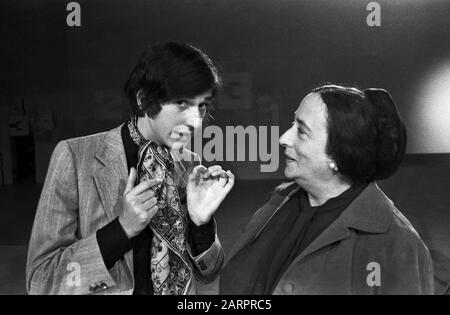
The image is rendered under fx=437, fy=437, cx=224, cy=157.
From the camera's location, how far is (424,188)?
209 centimetres

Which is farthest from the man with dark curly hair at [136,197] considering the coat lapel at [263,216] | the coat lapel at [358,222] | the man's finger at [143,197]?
the coat lapel at [358,222]

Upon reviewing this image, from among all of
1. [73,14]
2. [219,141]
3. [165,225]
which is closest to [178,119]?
[165,225]

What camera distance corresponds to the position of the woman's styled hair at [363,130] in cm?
104

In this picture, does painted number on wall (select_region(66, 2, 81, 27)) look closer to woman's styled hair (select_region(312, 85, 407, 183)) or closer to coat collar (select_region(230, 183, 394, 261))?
woman's styled hair (select_region(312, 85, 407, 183))

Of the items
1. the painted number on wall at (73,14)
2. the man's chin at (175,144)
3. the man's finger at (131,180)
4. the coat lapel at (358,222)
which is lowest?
the coat lapel at (358,222)

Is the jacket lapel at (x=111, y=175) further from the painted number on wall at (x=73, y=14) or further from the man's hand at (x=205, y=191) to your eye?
the painted number on wall at (x=73, y=14)

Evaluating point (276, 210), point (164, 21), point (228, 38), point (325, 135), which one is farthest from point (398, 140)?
point (164, 21)

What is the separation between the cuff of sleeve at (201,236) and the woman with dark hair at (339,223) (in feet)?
0.28

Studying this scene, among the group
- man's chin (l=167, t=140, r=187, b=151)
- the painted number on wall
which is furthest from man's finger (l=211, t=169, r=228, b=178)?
the painted number on wall

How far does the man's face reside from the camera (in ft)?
3.34

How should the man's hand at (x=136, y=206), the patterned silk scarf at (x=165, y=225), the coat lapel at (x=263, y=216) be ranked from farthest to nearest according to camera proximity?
the coat lapel at (x=263, y=216), the patterned silk scarf at (x=165, y=225), the man's hand at (x=136, y=206)

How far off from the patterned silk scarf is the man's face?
0.13 feet

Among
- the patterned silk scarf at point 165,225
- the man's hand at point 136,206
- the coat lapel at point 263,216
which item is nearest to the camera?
the man's hand at point 136,206

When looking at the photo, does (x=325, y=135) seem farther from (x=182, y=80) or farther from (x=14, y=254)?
(x=14, y=254)
